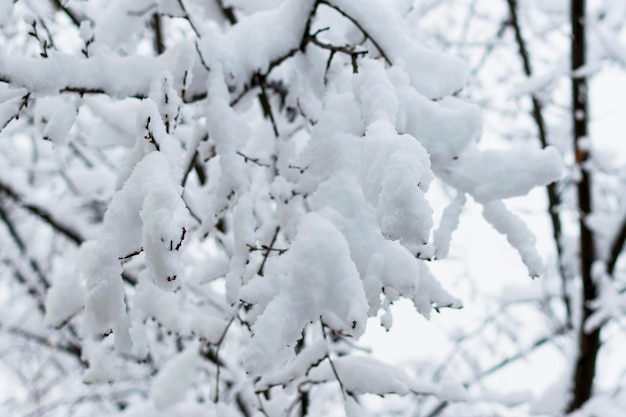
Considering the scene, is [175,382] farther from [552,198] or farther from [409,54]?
[552,198]

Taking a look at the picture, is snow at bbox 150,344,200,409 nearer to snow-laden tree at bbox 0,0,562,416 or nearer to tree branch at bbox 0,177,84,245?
snow-laden tree at bbox 0,0,562,416

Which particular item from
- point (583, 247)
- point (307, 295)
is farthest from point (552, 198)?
point (307, 295)

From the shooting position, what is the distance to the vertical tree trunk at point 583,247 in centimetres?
305

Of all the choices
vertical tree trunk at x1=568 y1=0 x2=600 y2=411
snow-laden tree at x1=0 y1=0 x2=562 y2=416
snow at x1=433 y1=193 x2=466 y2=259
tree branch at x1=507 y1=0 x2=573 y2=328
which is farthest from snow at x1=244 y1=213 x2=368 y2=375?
tree branch at x1=507 y1=0 x2=573 y2=328

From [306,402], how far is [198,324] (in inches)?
40.8

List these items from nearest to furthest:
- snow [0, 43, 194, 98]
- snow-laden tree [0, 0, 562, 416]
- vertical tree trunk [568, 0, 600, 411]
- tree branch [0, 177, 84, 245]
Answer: snow-laden tree [0, 0, 562, 416] → snow [0, 43, 194, 98] → tree branch [0, 177, 84, 245] → vertical tree trunk [568, 0, 600, 411]

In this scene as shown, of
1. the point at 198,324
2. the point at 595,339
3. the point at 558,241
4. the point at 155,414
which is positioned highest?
the point at 198,324

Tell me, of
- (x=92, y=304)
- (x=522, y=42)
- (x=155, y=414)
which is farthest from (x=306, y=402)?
(x=522, y=42)

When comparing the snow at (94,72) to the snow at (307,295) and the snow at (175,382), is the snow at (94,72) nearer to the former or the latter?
the snow at (307,295)

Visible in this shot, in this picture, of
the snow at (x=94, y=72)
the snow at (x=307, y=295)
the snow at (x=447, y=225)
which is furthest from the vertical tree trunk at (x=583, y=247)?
the snow at (x=307, y=295)

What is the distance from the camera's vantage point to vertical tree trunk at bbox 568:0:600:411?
3055 millimetres

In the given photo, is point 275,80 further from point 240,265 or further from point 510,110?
point 510,110

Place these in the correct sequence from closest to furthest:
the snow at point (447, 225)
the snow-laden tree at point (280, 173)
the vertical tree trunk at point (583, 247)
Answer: the snow-laden tree at point (280, 173) < the snow at point (447, 225) < the vertical tree trunk at point (583, 247)

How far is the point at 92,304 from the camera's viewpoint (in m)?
0.88
